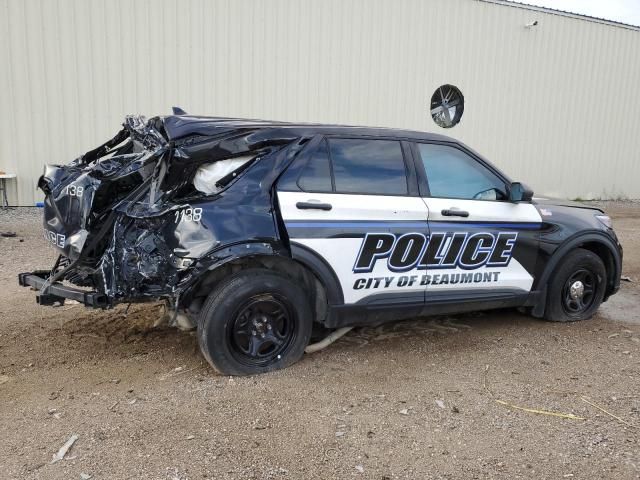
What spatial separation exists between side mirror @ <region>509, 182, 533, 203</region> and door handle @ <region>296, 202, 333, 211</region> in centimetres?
173

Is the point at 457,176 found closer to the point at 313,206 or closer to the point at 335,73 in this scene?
the point at 313,206

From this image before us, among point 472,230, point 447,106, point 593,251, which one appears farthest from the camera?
point 447,106

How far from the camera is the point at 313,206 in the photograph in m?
4.02

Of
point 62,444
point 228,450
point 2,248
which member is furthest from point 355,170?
point 2,248

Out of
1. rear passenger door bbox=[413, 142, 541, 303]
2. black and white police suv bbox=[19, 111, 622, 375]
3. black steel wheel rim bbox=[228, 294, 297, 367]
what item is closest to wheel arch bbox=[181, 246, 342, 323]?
black and white police suv bbox=[19, 111, 622, 375]

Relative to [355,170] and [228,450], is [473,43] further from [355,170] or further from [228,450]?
[228,450]

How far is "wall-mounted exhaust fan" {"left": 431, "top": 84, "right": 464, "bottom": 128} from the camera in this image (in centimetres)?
1471

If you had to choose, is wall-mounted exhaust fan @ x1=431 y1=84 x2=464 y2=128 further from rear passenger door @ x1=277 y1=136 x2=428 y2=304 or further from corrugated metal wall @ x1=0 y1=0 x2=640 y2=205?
rear passenger door @ x1=277 y1=136 x2=428 y2=304

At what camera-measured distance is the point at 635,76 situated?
17359 mm

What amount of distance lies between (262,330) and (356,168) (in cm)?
136

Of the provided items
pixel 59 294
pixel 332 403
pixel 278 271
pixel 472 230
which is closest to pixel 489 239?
pixel 472 230

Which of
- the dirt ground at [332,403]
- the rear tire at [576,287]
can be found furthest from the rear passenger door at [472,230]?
the dirt ground at [332,403]

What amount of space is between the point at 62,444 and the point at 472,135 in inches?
549

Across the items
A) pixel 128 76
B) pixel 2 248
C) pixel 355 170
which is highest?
pixel 128 76
